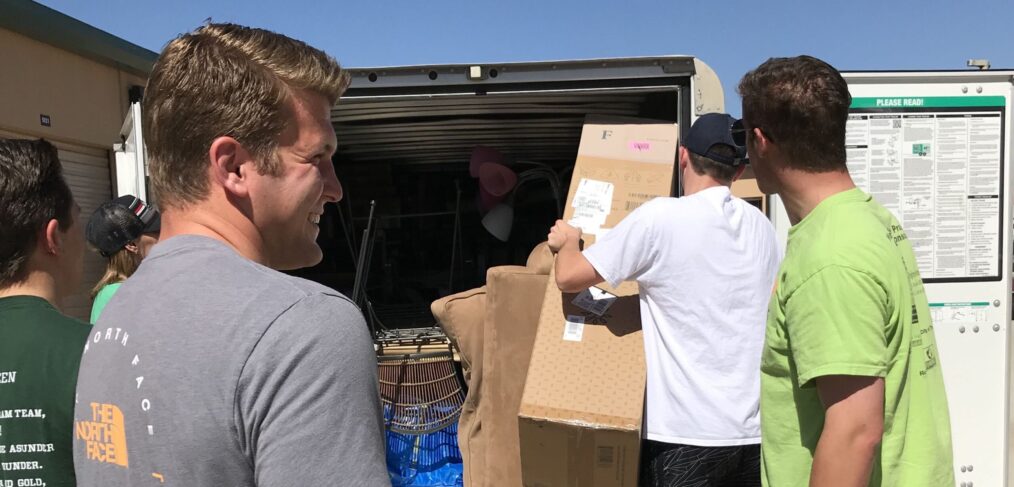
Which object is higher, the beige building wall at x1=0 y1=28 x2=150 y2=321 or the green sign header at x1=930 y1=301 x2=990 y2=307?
the beige building wall at x1=0 y1=28 x2=150 y2=321

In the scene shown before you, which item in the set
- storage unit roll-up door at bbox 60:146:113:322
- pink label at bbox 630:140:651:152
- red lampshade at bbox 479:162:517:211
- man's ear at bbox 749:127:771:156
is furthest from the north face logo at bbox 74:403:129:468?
storage unit roll-up door at bbox 60:146:113:322

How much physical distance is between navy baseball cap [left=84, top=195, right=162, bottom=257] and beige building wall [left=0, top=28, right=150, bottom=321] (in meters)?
3.10

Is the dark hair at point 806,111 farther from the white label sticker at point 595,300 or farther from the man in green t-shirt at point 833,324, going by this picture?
the white label sticker at point 595,300

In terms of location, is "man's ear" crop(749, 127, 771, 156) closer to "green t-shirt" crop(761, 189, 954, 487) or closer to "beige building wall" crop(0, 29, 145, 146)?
"green t-shirt" crop(761, 189, 954, 487)

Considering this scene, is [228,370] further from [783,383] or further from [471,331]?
[471,331]

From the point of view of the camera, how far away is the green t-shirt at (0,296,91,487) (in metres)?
1.38

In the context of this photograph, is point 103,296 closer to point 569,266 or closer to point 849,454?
point 569,266

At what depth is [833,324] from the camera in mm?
1220

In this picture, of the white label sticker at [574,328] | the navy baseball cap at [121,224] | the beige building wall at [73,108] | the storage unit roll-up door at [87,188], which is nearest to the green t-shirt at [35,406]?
the navy baseball cap at [121,224]

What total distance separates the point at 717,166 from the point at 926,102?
3.60 ft

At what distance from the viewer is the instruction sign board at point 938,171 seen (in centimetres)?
264

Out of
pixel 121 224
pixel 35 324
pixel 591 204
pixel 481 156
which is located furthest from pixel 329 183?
pixel 481 156

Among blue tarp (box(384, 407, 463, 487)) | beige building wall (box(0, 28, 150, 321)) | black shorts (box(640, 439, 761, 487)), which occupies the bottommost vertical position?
blue tarp (box(384, 407, 463, 487))

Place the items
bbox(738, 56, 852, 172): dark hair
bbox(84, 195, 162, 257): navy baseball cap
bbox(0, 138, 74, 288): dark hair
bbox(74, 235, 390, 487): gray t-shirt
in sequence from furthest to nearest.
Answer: bbox(84, 195, 162, 257): navy baseball cap < bbox(0, 138, 74, 288): dark hair < bbox(738, 56, 852, 172): dark hair < bbox(74, 235, 390, 487): gray t-shirt
